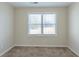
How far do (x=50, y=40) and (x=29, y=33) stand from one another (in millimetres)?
819

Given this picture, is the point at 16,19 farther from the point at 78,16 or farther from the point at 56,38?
the point at 78,16

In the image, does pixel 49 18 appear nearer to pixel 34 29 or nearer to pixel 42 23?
pixel 42 23

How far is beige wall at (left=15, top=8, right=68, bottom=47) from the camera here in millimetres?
4742

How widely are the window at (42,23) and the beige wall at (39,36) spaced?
0.15 meters

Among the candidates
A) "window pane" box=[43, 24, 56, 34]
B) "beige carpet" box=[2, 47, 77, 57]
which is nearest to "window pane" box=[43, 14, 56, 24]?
"window pane" box=[43, 24, 56, 34]

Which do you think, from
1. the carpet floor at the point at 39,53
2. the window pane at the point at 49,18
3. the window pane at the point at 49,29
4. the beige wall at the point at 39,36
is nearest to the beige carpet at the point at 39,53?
the carpet floor at the point at 39,53

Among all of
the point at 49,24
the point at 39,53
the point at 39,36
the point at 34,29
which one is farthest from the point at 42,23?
the point at 39,53

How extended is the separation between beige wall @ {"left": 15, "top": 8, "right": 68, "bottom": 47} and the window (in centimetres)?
15

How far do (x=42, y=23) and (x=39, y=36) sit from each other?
50cm

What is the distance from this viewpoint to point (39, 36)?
477cm

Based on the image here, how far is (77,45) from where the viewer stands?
3389 millimetres

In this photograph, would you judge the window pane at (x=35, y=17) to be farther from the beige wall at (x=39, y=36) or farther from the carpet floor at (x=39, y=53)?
the carpet floor at (x=39, y=53)

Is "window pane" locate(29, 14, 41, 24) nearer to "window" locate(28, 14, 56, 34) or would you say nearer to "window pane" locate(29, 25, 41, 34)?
"window" locate(28, 14, 56, 34)

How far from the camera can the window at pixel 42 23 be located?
15.7 ft
